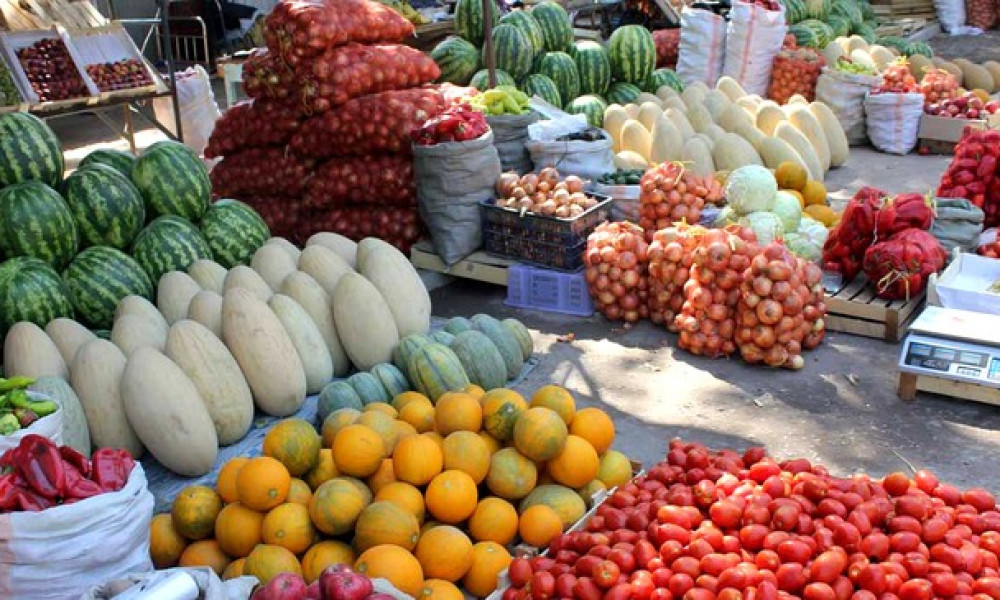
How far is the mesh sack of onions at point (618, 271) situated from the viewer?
5.42 m

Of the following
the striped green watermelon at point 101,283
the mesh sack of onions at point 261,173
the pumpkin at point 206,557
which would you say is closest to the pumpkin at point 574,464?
the pumpkin at point 206,557

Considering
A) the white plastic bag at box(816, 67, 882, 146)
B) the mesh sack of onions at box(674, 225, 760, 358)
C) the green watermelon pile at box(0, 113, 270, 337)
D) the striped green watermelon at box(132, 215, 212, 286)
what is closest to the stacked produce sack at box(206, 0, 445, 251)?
the green watermelon pile at box(0, 113, 270, 337)

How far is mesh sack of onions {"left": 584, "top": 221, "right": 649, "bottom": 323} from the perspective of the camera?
5.42 metres

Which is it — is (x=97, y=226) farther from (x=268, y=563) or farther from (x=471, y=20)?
(x=471, y=20)

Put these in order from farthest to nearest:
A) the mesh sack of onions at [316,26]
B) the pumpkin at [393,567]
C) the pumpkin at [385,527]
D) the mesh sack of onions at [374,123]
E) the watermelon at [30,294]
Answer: the mesh sack of onions at [316,26], the mesh sack of onions at [374,123], the watermelon at [30,294], the pumpkin at [385,527], the pumpkin at [393,567]

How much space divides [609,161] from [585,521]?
12.4 ft

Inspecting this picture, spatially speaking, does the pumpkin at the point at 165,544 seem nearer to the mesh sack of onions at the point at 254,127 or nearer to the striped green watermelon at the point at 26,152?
the striped green watermelon at the point at 26,152

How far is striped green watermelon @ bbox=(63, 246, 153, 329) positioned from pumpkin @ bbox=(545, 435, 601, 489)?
2199 mm

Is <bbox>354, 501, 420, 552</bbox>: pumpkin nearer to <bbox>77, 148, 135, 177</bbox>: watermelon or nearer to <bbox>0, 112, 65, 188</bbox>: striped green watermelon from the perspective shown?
<bbox>0, 112, 65, 188</bbox>: striped green watermelon

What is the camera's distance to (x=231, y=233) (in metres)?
4.98

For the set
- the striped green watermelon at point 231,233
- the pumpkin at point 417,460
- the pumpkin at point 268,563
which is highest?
the striped green watermelon at point 231,233

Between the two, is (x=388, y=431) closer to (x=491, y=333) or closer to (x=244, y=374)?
(x=244, y=374)

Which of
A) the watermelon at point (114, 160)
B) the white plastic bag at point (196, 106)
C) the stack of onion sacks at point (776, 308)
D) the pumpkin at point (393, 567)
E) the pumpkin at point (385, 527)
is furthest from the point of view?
the white plastic bag at point (196, 106)

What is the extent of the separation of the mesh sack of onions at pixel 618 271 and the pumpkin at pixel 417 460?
2500 millimetres
